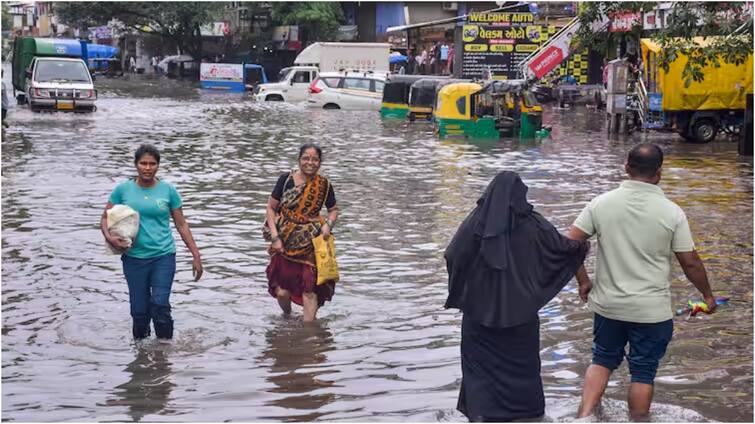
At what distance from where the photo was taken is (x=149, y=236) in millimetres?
7547

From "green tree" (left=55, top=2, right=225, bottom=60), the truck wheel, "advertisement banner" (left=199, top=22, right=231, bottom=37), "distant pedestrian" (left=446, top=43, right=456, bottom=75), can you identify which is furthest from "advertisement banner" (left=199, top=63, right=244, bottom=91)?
the truck wheel

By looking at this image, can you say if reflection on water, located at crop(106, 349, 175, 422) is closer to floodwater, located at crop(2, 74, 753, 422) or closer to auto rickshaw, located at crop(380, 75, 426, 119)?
floodwater, located at crop(2, 74, 753, 422)

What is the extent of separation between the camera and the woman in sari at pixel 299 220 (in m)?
8.30

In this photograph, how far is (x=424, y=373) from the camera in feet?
24.0

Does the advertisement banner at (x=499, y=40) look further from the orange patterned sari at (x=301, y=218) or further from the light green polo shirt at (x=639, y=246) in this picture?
the light green polo shirt at (x=639, y=246)

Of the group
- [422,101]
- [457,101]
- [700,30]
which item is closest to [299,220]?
[700,30]

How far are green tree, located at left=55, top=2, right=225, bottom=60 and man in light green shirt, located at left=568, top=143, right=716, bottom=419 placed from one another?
201ft

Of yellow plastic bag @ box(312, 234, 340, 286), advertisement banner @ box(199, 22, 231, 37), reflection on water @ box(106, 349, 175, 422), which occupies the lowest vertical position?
reflection on water @ box(106, 349, 175, 422)

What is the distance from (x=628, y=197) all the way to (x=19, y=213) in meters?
10.3

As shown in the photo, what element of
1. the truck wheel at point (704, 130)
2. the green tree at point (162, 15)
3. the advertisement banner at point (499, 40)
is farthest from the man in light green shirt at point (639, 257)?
the green tree at point (162, 15)

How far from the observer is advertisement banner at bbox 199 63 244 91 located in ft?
182

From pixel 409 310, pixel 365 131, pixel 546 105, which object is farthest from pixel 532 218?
pixel 546 105

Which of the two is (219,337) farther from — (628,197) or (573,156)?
(573,156)

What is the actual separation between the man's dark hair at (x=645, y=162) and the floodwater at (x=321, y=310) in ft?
4.43
